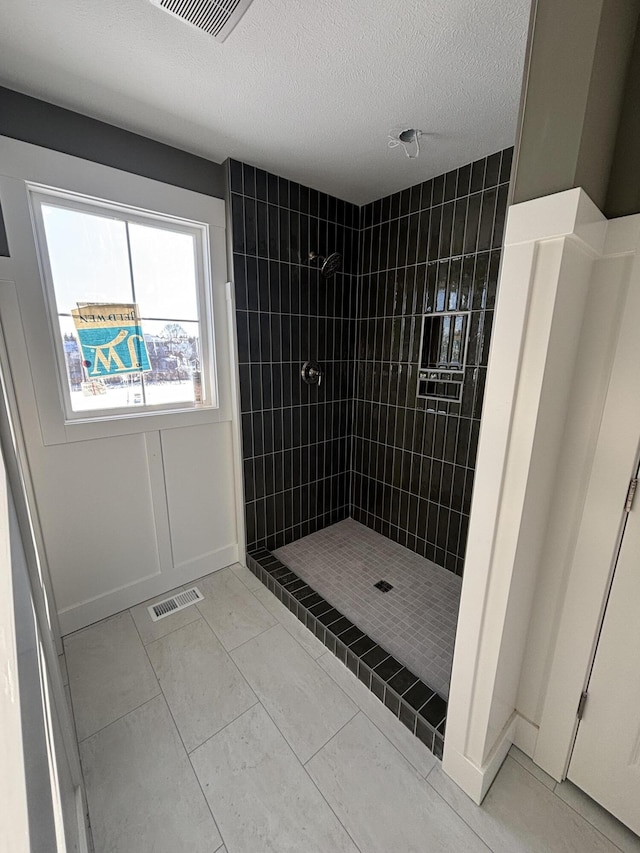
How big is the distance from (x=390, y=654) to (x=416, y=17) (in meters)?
2.39

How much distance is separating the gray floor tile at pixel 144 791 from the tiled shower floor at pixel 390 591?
0.93 m

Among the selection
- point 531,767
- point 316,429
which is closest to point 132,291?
point 316,429

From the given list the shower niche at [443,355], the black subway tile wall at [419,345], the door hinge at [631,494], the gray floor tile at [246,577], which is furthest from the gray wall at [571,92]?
the gray floor tile at [246,577]

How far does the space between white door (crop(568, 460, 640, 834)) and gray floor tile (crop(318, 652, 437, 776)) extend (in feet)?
1.72

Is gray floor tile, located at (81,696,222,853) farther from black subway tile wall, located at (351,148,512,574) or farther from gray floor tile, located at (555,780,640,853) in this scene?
black subway tile wall, located at (351,148,512,574)

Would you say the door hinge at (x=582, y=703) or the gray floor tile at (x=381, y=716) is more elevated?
the door hinge at (x=582, y=703)

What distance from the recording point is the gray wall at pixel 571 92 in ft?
2.46

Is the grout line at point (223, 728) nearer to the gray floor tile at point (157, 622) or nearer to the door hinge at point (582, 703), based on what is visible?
the gray floor tile at point (157, 622)

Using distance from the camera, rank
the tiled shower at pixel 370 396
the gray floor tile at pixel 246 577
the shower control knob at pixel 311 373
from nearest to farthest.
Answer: the tiled shower at pixel 370 396
the gray floor tile at pixel 246 577
the shower control knob at pixel 311 373

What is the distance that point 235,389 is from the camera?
85.9 inches

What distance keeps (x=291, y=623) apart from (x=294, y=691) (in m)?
0.39

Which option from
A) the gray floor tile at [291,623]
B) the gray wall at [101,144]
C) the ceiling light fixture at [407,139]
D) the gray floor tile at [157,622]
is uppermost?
the ceiling light fixture at [407,139]

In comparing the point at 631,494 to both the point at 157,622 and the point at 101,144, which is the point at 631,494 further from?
the point at 101,144

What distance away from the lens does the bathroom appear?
0.93m
